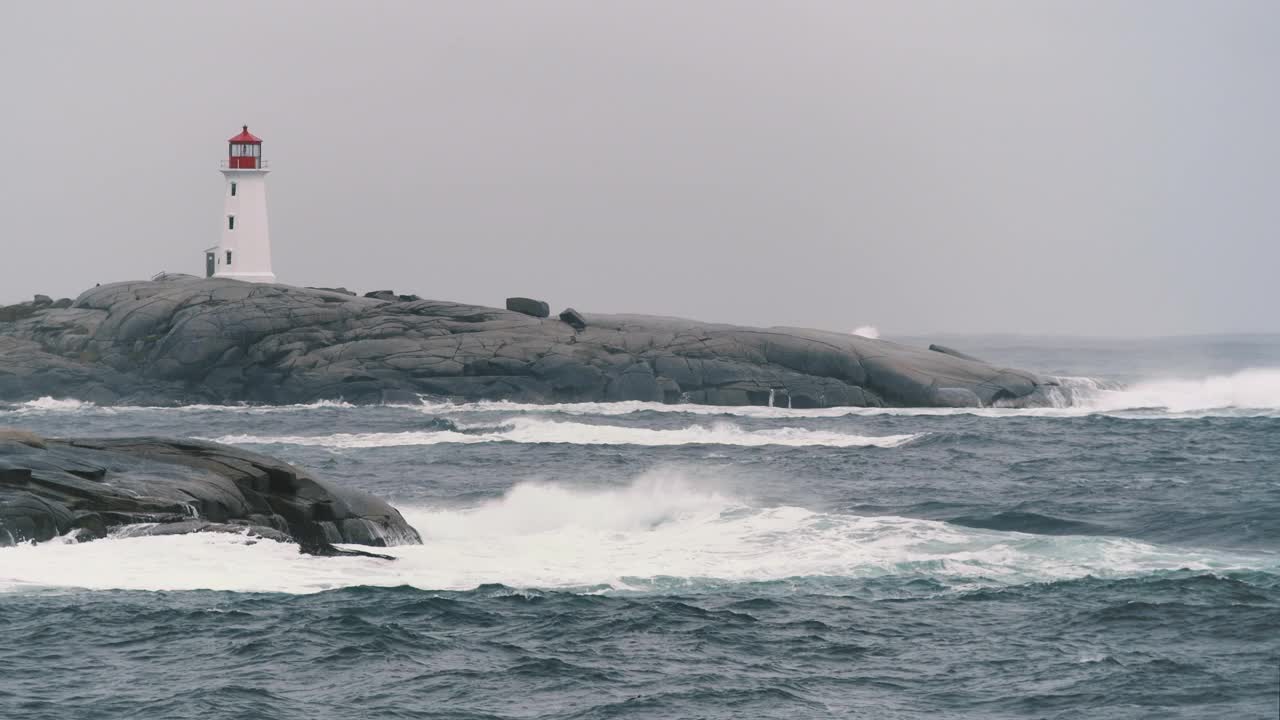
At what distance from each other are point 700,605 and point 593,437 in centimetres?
3184

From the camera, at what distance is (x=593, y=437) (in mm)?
53094

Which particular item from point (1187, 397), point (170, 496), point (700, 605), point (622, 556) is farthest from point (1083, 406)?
point (170, 496)

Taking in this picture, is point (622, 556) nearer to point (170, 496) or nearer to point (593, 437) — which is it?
point (170, 496)

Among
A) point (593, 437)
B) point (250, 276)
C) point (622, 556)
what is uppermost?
A: point (250, 276)

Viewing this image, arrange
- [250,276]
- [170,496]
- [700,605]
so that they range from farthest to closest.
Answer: [250,276] < [170,496] < [700,605]

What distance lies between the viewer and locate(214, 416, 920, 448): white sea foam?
50.2m

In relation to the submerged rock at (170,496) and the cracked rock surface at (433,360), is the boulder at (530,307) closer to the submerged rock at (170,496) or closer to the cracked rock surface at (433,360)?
the cracked rock surface at (433,360)

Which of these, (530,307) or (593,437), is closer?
(593,437)

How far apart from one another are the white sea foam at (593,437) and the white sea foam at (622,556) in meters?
17.9

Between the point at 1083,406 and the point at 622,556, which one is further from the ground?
the point at 1083,406

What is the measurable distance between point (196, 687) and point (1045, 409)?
185 ft

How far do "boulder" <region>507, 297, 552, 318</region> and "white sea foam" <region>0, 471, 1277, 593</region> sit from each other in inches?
1671

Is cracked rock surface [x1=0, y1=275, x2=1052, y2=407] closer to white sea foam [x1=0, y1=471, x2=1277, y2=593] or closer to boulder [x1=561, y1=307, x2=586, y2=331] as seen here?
boulder [x1=561, y1=307, x2=586, y2=331]

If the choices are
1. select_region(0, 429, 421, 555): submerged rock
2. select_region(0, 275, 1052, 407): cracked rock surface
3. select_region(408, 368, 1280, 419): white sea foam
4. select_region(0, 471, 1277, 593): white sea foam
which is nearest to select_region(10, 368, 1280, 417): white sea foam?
select_region(408, 368, 1280, 419): white sea foam
